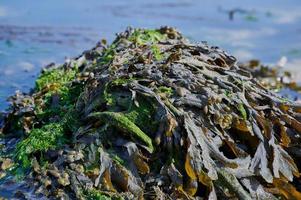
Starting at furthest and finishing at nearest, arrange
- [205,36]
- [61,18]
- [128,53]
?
[61,18], [205,36], [128,53]

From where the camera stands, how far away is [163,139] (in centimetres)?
322

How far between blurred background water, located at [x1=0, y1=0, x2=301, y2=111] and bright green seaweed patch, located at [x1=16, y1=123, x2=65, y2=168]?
1.54 m

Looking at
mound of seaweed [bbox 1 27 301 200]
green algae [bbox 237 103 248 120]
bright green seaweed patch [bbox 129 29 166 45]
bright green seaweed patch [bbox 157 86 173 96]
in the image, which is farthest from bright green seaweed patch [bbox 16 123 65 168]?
bright green seaweed patch [bbox 129 29 166 45]

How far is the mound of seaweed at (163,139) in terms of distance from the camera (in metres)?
3.10

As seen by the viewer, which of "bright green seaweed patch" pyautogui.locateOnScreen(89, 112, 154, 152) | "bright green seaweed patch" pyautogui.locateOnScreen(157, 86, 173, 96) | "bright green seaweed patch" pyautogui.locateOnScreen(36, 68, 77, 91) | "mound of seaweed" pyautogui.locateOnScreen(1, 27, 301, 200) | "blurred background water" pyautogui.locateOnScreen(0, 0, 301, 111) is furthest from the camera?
"blurred background water" pyautogui.locateOnScreen(0, 0, 301, 111)

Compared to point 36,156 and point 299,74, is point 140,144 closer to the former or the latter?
point 36,156

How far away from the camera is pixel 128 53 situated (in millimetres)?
4113

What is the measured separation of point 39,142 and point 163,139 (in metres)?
0.77

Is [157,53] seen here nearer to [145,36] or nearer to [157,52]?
[157,52]

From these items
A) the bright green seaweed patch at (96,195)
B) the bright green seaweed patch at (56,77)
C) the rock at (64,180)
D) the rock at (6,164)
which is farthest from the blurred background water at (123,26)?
the bright green seaweed patch at (96,195)

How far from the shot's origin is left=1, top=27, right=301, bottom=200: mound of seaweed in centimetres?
310

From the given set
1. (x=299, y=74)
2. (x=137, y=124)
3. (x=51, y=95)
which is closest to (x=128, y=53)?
(x=51, y=95)

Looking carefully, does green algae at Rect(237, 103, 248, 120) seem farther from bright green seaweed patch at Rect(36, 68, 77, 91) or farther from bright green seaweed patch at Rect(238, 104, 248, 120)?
bright green seaweed patch at Rect(36, 68, 77, 91)

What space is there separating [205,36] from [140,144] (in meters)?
6.68
